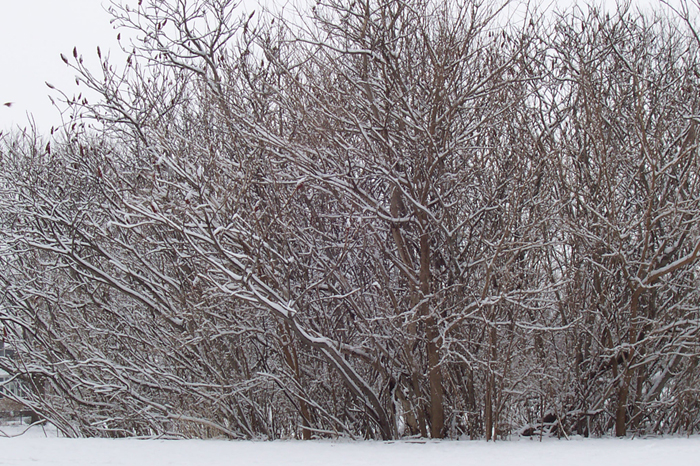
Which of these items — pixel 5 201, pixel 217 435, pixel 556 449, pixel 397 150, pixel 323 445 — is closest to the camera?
pixel 556 449

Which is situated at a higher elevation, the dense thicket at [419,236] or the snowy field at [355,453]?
the dense thicket at [419,236]

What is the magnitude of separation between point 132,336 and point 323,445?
10.6 ft

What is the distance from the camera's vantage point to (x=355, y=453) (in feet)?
15.4

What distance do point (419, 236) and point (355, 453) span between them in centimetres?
203

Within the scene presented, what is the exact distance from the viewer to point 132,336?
730 centimetres

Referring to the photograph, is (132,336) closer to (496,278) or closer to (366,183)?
(366,183)

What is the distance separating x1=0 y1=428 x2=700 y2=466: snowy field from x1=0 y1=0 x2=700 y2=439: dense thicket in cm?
66

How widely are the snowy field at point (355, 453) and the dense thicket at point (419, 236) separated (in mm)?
665

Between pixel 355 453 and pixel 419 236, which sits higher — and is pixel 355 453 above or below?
below

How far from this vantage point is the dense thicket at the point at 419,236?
5.48m

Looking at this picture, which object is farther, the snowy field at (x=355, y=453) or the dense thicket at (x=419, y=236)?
the dense thicket at (x=419, y=236)

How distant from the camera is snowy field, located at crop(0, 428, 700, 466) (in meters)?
4.17

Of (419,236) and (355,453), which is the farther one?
(419,236)

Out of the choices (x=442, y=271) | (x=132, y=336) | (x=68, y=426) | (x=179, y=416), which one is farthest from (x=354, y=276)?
(x=68, y=426)
